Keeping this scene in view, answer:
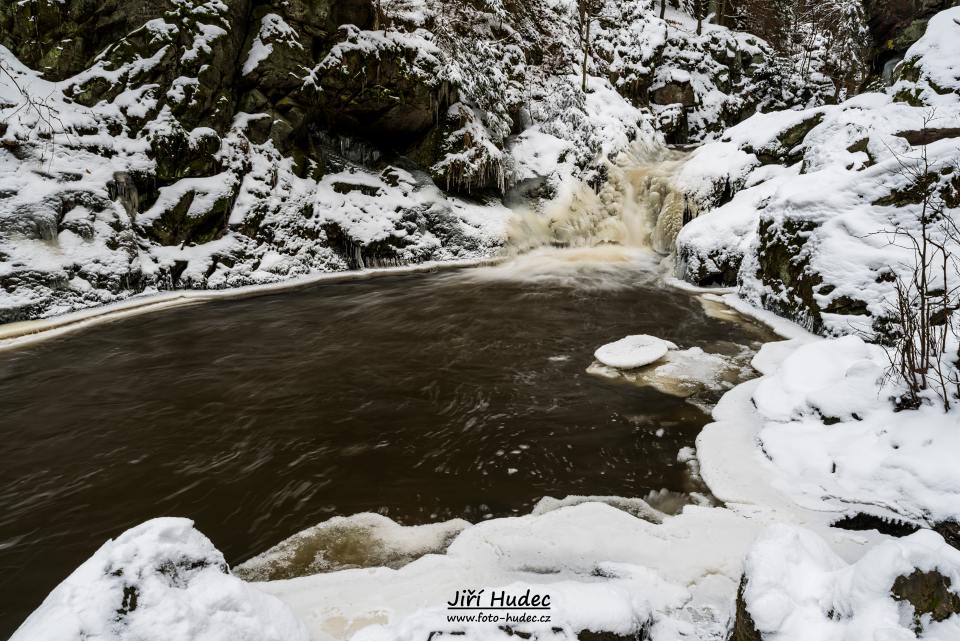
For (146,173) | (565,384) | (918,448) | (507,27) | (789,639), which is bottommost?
(565,384)

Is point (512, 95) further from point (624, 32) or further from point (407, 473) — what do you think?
point (407, 473)

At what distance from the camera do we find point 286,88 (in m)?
12.5

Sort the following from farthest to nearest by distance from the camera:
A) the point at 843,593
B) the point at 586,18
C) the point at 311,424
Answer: the point at 586,18
the point at 311,424
the point at 843,593

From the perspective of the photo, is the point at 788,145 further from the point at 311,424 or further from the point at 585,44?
the point at 585,44

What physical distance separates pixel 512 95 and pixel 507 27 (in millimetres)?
3137

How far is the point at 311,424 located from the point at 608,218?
13112 mm

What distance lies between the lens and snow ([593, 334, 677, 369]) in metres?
6.02

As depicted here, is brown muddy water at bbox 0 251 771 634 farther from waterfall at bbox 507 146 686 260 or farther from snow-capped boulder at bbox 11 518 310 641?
waterfall at bbox 507 146 686 260

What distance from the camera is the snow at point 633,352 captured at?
19.7ft

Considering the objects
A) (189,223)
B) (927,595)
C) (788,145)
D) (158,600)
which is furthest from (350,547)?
(788,145)

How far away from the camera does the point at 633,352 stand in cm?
623

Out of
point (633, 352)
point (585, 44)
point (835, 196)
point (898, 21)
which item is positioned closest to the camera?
point (633, 352)

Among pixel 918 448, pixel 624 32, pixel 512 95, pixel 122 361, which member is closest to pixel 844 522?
pixel 918 448

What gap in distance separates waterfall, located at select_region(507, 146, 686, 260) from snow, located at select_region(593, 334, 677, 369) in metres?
7.60
